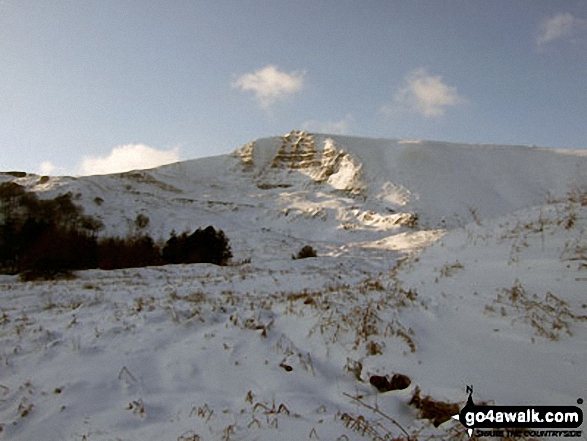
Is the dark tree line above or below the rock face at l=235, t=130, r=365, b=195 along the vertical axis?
below

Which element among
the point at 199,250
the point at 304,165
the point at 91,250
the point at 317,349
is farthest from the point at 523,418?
the point at 304,165

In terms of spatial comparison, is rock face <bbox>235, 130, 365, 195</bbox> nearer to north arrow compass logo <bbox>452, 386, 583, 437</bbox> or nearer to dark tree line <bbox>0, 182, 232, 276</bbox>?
dark tree line <bbox>0, 182, 232, 276</bbox>

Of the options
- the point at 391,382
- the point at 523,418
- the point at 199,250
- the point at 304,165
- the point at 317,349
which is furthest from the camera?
the point at 304,165

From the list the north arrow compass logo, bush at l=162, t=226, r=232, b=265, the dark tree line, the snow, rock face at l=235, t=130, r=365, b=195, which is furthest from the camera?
rock face at l=235, t=130, r=365, b=195

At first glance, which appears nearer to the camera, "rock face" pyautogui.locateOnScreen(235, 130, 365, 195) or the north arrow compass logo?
the north arrow compass logo

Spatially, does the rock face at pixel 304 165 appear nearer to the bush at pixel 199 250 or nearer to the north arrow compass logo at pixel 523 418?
the bush at pixel 199 250

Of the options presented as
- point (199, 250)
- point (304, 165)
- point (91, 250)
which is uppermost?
point (304, 165)

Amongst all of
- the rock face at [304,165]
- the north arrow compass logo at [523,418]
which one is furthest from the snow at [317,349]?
the rock face at [304,165]

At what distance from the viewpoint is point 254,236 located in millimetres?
39031

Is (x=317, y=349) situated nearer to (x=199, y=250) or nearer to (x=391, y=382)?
(x=391, y=382)

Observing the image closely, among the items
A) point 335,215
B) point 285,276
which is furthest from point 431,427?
point 335,215

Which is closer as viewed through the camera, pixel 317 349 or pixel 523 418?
pixel 523 418

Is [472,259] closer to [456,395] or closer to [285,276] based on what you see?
[456,395]

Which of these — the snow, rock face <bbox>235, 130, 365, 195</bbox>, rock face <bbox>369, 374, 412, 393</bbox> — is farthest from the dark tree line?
rock face <bbox>235, 130, 365, 195</bbox>
